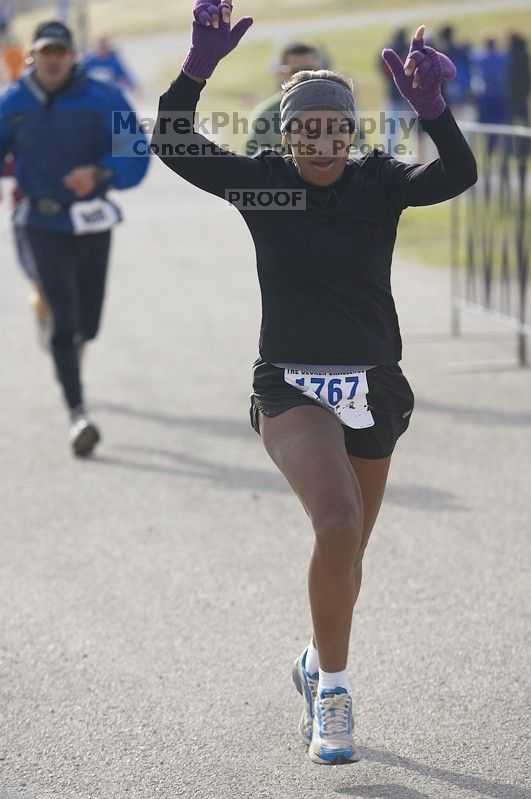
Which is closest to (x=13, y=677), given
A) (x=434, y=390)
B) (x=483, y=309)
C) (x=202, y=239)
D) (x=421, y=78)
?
(x=421, y=78)

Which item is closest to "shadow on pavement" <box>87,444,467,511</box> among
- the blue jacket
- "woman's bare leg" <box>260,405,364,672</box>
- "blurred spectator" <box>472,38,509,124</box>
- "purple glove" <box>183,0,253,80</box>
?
the blue jacket

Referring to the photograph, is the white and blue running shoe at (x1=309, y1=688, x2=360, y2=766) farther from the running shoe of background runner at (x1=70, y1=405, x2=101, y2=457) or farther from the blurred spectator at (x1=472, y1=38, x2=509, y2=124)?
the blurred spectator at (x1=472, y1=38, x2=509, y2=124)

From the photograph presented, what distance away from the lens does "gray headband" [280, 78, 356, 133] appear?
3932 mm

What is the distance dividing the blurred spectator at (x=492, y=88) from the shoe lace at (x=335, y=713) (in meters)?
17.6

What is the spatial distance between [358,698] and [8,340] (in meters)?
6.75

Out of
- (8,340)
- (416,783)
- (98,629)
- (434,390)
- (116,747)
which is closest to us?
(416,783)

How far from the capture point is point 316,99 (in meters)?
3.93

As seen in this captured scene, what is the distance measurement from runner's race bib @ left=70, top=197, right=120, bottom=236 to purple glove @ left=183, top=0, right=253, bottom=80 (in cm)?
387

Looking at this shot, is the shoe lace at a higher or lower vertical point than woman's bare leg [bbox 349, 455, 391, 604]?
lower

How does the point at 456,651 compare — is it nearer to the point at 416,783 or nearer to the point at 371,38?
the point at 416,783

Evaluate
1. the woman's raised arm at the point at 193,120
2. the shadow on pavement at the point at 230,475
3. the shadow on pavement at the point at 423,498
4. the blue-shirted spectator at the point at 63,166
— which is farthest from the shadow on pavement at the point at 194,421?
the woman's raised arm at the point at 193,120

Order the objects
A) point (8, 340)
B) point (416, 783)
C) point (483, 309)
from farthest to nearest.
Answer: point (8, 340)
point (483, 309)
point (416, 783)

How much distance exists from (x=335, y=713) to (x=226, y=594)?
1568mm

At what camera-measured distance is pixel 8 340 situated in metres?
10.6
